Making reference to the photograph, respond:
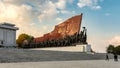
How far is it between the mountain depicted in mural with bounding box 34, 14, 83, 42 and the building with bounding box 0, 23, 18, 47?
4926mm

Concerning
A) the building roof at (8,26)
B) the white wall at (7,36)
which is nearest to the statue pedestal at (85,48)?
the white wall at (7,36)

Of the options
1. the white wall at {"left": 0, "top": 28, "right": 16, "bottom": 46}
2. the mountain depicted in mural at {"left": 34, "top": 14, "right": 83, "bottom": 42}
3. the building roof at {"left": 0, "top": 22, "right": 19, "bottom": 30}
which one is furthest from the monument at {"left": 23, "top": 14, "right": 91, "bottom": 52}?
the building roof at {"left": 0, "top": 22, "right": 19, "bottom": 30}

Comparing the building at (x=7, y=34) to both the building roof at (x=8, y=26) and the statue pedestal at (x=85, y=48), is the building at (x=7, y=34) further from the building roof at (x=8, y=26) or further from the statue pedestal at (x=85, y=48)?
the statue pedestal at (x=85, y=48)

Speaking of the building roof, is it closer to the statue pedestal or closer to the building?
the building

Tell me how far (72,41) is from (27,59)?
15843mm

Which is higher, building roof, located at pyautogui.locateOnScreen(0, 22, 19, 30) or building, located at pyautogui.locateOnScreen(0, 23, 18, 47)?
building roof, located at pyautogui.locateOnScreen(0, 22, 19, 30)

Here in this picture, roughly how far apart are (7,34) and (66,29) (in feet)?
31.6

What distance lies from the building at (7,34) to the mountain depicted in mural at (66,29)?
4926 mm

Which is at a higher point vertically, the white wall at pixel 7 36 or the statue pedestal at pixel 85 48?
the white wall at pixel 7 36

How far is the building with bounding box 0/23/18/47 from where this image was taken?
3724 cm

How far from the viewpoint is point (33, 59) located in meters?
16.4

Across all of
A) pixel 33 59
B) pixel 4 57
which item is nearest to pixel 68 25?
pixel 33 59

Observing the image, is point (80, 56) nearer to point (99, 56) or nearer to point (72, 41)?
point (99, 56)

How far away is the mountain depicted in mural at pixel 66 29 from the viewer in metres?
32.2
